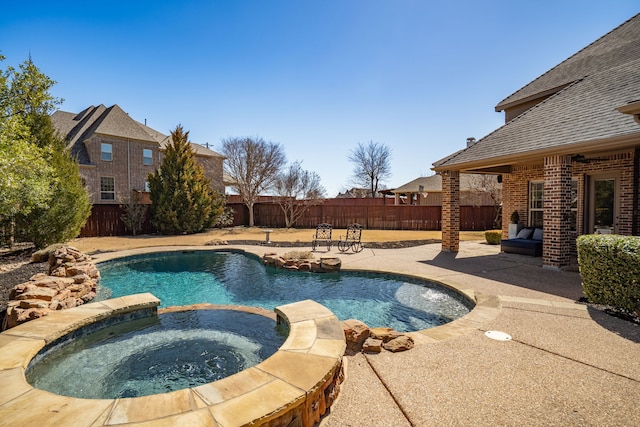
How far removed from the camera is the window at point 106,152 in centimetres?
1967

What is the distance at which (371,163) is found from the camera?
137ft

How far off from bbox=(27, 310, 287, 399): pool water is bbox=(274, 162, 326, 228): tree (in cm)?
1665

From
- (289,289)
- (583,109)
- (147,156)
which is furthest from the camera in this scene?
(147,156)

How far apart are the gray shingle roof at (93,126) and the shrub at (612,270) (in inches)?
833

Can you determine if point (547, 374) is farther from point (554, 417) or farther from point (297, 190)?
point (297, 190)

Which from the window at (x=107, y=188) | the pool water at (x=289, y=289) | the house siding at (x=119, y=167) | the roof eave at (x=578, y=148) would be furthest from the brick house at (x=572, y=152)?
the window at (x=107, y=188)

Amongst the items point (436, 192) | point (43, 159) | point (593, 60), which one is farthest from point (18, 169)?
point (436, 192)

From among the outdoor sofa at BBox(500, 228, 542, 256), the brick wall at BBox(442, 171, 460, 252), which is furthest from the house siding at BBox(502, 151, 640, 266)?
the brick wall at BBox(442, 171, 460, 252)

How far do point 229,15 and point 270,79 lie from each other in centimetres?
297

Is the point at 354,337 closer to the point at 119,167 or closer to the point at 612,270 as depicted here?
the point at 612,270

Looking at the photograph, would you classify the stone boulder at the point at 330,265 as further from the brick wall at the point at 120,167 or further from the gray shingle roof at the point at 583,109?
the brick wall at the point at 120,167

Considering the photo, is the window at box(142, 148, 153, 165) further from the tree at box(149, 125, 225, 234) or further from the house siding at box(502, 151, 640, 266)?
the house siding at box(502, 151, 640, 266)

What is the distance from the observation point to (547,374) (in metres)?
2.85

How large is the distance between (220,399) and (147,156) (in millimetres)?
23452
